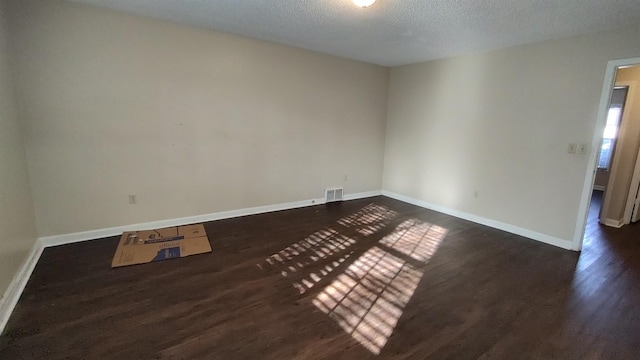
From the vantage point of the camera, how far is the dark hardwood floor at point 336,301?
5.91 ft

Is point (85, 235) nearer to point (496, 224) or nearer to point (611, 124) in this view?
point (496, 224)

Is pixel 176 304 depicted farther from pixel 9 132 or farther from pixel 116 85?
pixel 116 85

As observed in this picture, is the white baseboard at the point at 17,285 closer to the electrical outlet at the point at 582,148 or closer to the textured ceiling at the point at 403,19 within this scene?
the textured ceiling at the point at 403,19

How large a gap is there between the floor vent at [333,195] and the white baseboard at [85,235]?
0.35ft

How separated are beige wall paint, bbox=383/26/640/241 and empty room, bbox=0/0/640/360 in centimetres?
2

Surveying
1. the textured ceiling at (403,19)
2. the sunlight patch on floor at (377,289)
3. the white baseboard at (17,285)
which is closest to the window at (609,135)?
the textured ceiling at (403,19)

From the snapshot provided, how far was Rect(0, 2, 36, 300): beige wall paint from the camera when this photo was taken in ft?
6.90

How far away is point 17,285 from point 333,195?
385 centimetres

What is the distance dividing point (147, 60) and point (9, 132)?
55.8 inches

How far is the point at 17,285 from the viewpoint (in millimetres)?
2232

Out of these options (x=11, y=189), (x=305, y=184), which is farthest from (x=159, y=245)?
(x=305, y=184)

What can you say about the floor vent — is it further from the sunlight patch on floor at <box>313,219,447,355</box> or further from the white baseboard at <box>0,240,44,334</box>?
the white baseboard at <box>0,240,44,334</box>

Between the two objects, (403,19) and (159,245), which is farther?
(159,245)

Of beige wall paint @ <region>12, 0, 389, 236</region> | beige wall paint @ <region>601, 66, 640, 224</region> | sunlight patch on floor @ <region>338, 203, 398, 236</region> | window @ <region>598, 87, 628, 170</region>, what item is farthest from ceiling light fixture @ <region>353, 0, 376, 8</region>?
window @ <region>598, 87, 628, 170</region>
